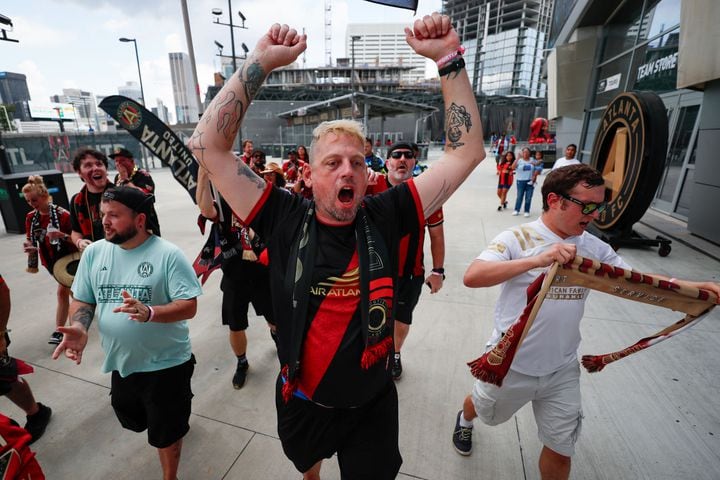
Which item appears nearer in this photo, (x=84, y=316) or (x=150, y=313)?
(x=150, y=313)

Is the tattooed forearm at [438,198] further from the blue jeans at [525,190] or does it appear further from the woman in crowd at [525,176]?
the blue jeans at [525,190]

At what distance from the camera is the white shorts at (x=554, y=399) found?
1.88m

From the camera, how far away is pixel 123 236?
75.8 inches

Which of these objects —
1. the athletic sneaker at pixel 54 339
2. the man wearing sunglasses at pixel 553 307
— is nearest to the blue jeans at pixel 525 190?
the man wearing sunglasses at pixel 553 307

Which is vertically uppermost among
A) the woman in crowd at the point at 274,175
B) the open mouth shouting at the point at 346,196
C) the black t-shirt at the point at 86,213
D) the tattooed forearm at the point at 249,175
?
the tattooed forearm at the point at 249,175

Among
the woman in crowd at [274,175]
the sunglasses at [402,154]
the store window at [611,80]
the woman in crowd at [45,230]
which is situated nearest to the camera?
the sunglasses at [402,154]

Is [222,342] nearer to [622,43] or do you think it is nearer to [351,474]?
[351,474]

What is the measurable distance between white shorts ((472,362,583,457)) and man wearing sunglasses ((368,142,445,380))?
113 centimetres

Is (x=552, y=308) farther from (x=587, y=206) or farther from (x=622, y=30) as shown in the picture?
(x=622, y=30)

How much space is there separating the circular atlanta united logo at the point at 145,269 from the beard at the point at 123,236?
0.17 metres

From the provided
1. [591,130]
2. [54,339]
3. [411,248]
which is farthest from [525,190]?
[54,339]

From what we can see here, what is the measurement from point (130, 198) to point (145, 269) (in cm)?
43

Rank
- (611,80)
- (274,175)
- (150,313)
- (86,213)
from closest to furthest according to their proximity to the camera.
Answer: (150,313)
(86,213)
(274,175)
(611,80)

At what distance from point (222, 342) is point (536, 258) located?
3.45 m
